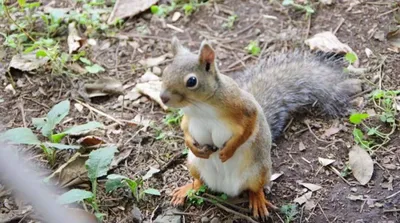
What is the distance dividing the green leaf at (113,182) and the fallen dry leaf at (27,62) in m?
0.85

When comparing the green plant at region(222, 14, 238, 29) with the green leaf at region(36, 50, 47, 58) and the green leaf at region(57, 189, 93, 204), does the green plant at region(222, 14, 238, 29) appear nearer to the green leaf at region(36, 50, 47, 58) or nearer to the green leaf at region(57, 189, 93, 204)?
the green leaf at region(36, 50, 47, 58)

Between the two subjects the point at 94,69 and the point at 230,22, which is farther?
the point at 230,22

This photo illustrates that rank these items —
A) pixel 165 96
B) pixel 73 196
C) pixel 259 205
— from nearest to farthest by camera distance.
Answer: pixel 165 96, pixel 73 196, pixel 259 205

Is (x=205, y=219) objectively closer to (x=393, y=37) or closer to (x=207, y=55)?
(x=207, y=55)

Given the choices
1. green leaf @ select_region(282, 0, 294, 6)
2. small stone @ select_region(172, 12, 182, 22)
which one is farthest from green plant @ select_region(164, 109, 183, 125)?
green leaf @ select_region(282, 0, 294, 6)

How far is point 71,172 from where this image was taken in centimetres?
240

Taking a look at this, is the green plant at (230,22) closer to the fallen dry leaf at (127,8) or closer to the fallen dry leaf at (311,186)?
the fallen dry leaf at (127,8)

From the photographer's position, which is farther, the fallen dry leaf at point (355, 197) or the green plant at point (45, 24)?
the green plant at point (45, 24)

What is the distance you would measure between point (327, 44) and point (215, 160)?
3.25 feet

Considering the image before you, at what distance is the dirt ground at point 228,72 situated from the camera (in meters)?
2.29

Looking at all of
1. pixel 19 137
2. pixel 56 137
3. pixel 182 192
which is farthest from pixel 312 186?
pixel 19 137

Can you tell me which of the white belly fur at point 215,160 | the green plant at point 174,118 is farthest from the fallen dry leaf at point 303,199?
the green plant at point 174,118

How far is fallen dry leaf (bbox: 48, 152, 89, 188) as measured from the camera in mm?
2365

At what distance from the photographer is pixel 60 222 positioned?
1122 mm
